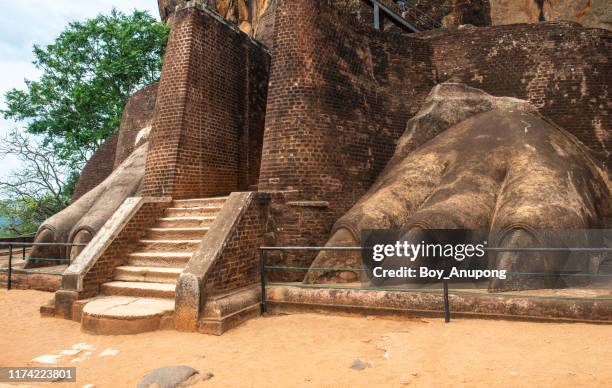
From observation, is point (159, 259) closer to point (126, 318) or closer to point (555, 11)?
point (126, 318)

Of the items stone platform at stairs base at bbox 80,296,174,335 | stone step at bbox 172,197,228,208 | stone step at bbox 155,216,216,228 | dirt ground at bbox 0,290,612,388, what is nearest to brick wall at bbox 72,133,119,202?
stone step at bbox 172,197,228,208

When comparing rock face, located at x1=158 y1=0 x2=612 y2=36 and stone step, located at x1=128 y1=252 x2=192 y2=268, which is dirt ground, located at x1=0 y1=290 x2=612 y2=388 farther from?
rock face, located at x1=158 y1=0 x2=612 y2=36

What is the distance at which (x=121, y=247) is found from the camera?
734cm

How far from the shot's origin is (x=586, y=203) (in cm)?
746

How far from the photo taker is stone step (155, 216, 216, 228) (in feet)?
25.1

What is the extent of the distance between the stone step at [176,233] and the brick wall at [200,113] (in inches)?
44.8

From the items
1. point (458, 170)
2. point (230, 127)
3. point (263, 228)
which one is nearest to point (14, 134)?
point (230, 127)

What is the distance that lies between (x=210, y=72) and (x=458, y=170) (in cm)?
591

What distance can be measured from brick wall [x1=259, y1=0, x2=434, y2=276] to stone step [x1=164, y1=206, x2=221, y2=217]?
111 centimetres

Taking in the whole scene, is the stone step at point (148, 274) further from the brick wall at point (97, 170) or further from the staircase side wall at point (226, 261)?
the brick wall at point (97, 170)

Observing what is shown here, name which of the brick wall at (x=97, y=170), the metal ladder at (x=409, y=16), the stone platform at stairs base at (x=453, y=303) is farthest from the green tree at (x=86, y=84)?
the stone platform at stairs base at (x=453, y=303)

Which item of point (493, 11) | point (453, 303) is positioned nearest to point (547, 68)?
point (453, 303)

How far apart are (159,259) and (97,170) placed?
12907 mm

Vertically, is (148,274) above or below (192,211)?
below
